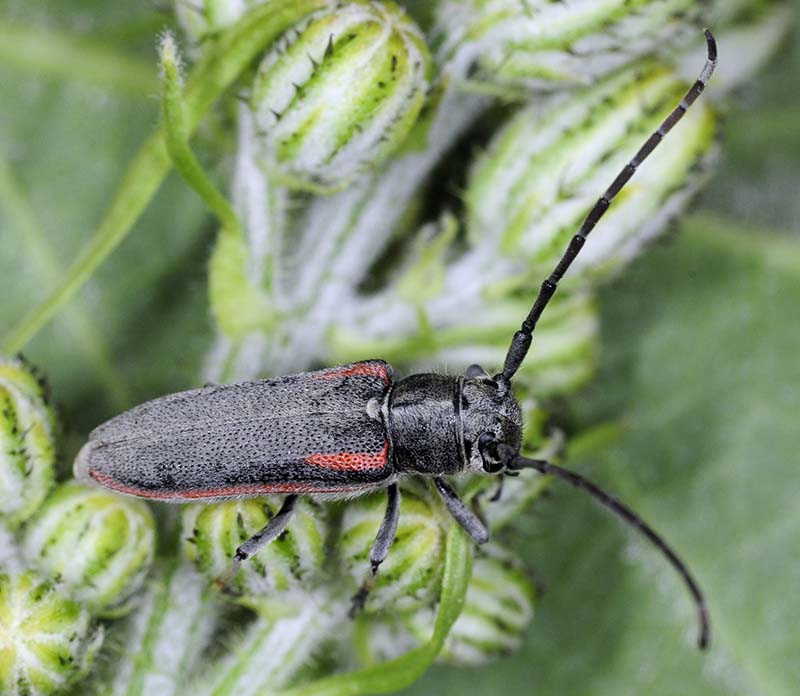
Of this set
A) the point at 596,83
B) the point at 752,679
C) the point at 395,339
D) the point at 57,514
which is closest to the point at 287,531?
the point at 57,514

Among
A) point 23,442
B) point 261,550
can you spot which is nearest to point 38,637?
point 23,442

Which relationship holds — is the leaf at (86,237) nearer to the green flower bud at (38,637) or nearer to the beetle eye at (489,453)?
the beetle eye at (489,453)

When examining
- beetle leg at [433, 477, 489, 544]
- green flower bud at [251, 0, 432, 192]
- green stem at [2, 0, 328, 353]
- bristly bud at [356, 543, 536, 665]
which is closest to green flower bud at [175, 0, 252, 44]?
green stem at [2, 0, 328, 353]

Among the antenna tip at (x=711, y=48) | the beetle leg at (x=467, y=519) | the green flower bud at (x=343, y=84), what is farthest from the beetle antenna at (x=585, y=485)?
the antenna tip at (x=711, y=48)

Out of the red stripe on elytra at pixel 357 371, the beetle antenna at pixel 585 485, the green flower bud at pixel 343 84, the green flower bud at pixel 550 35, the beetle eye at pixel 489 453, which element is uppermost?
the green flower bud at pixel 343 84

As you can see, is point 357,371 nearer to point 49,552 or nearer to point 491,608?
point 491,608

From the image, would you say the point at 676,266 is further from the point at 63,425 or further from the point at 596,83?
the point at 63,425
